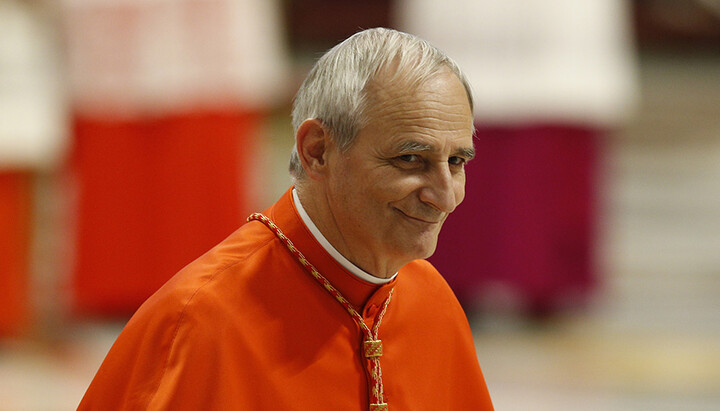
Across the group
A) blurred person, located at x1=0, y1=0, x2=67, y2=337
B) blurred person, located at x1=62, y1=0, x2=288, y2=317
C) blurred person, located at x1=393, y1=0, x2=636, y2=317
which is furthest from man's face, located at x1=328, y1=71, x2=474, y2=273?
blurred person, located at x1=0, y1=0, x2=67, y2=337

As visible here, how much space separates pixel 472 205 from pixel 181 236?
72.7 inches

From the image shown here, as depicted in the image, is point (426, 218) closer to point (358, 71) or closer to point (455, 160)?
point (455, 160)

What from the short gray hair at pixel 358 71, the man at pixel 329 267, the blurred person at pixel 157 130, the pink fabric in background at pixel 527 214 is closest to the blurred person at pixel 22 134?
the blurred person at pixel 157 130

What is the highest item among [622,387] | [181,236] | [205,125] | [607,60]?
[607,60]

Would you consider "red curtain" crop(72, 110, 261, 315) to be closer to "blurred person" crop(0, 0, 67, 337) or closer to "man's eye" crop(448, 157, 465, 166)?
"blurred person" crop(0, 0, 67, 337)

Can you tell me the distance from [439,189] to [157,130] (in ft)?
15.4

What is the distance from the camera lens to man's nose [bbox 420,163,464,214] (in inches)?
67.4

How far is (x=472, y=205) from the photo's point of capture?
19.3 ft

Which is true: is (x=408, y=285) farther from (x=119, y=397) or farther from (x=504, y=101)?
(x=504, y=101)

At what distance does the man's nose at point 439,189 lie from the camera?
1713 mm

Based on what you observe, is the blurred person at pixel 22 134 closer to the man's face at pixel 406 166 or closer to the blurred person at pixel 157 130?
the blurred person at pixel 157 130

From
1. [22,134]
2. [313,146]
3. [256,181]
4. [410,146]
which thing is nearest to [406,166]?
[410,146]

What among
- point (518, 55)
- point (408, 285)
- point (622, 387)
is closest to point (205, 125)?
point (518, 55)

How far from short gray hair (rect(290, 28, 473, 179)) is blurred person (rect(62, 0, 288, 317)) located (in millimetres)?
4303
